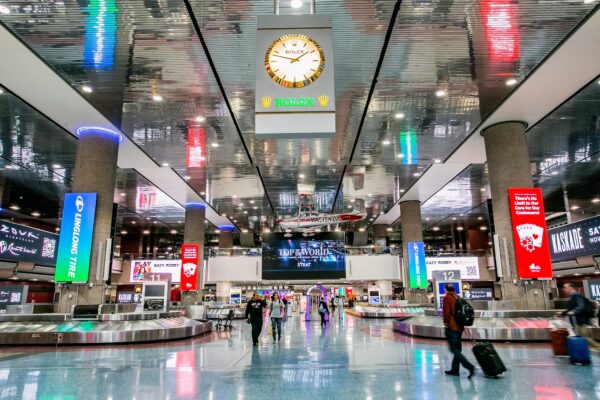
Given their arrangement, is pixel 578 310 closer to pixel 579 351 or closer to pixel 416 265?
pixel 579 351

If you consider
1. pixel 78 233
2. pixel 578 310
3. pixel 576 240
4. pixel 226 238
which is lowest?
pixel 578 310

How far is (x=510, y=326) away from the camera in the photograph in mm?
11078

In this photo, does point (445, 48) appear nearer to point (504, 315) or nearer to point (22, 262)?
point (504, 315)

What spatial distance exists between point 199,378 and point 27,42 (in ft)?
26.0

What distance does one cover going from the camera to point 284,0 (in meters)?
7.70

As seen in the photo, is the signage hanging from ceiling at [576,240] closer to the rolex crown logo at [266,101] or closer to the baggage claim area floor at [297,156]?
the baggage claim area floor at [297,156]

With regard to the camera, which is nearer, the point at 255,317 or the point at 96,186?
the point at 255,317

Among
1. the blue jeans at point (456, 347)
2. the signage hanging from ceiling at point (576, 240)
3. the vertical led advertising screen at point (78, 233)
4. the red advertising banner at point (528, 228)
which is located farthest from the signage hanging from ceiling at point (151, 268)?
the blue jeans at point (456, 347)

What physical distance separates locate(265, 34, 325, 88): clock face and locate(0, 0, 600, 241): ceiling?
6.81ft

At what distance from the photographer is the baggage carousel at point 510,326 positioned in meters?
10.8

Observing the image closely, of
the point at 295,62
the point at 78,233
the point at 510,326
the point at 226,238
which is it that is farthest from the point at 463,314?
the point at 226,238

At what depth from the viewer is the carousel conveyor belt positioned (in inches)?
442

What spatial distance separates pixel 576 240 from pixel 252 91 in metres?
19.4

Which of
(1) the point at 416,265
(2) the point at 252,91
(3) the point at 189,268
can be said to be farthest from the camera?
(1) the point at 416,265
